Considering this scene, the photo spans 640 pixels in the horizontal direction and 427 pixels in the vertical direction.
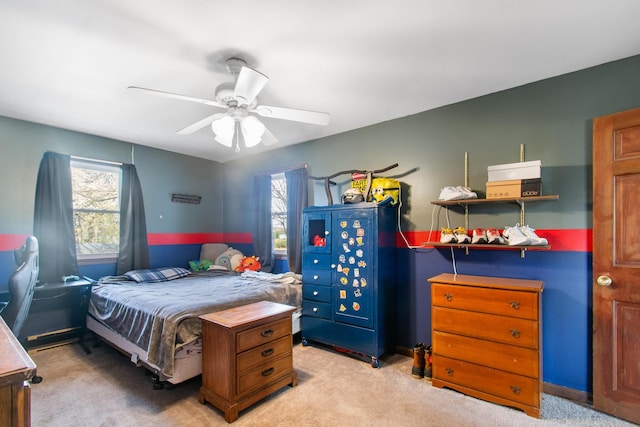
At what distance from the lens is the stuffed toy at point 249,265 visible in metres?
4.30

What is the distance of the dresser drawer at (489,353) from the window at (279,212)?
8.28 feet

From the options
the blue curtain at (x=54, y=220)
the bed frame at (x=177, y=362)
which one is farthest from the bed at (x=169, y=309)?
the blue curtain at (x=54, y=220)

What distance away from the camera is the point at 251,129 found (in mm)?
2570

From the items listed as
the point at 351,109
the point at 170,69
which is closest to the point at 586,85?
the point at 351,109

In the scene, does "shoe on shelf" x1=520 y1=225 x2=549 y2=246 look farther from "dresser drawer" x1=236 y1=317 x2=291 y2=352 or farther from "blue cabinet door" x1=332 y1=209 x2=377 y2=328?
"dresser drawer" x1=236 y1=317 x2=291 y2=352

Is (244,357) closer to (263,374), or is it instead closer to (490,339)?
(263,374)

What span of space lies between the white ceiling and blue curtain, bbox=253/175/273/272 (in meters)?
1.62

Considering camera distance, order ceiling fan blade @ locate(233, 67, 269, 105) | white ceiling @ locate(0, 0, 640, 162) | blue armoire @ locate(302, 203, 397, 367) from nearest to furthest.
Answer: white ceiling @ locate(0, 0, 640, 162) < ceiling fan blade @ locate(233, 67, 269, 105) < blue armoire @ locate(302, 203, 397, 367)

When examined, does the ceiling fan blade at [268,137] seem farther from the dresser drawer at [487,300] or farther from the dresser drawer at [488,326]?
the dresser drawer at [488,326]

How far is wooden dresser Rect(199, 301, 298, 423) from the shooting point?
209 centimetres

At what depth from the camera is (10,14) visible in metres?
1.77

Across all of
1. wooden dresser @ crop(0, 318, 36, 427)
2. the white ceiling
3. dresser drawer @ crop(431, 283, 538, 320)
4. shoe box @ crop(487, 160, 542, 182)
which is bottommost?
dresser drawer @ crop(431, 283, 538, 320)

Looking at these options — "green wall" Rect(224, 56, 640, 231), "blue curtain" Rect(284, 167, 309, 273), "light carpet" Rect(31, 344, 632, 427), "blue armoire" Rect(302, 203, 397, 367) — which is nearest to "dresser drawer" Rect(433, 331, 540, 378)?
"light carpet" Rect(31, 344, 632, 427)

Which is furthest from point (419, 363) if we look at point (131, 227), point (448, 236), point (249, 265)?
point (131, 227)
